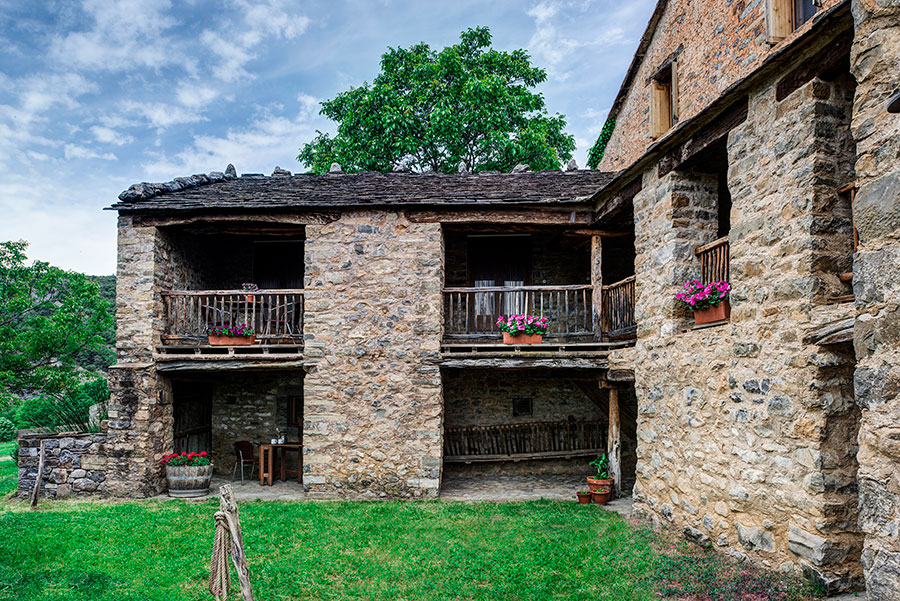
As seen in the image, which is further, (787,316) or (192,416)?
(192,416)

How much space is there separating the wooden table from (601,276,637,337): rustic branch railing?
6040mm

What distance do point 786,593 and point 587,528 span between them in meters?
2.92

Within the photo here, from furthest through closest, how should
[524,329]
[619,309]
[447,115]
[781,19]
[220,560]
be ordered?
[447,115]
[524,329]
[619,309]
[781,19]
[220,560]

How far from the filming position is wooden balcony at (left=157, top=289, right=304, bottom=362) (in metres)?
9.53

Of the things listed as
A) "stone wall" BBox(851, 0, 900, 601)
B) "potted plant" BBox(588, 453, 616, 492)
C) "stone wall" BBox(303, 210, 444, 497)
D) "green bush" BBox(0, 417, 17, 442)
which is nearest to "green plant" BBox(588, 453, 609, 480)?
"potted plant" BBox(588, 453, 616, 492)

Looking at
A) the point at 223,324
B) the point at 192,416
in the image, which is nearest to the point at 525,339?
the point at 223,324

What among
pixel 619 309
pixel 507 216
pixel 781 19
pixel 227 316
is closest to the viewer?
pixel 781 19

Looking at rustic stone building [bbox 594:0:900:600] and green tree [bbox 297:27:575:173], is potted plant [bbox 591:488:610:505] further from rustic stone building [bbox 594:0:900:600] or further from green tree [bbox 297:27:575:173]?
green tree [bbox 297:27:575:173]

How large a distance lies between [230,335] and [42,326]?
541cm

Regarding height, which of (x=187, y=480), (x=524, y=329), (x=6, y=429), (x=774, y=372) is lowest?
(x=6, y=429)

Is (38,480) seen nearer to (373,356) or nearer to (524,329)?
(373,356)

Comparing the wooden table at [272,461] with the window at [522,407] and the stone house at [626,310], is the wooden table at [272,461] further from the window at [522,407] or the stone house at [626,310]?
the window at [522,407]

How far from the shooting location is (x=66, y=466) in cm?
955

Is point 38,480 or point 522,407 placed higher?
point 522,407
